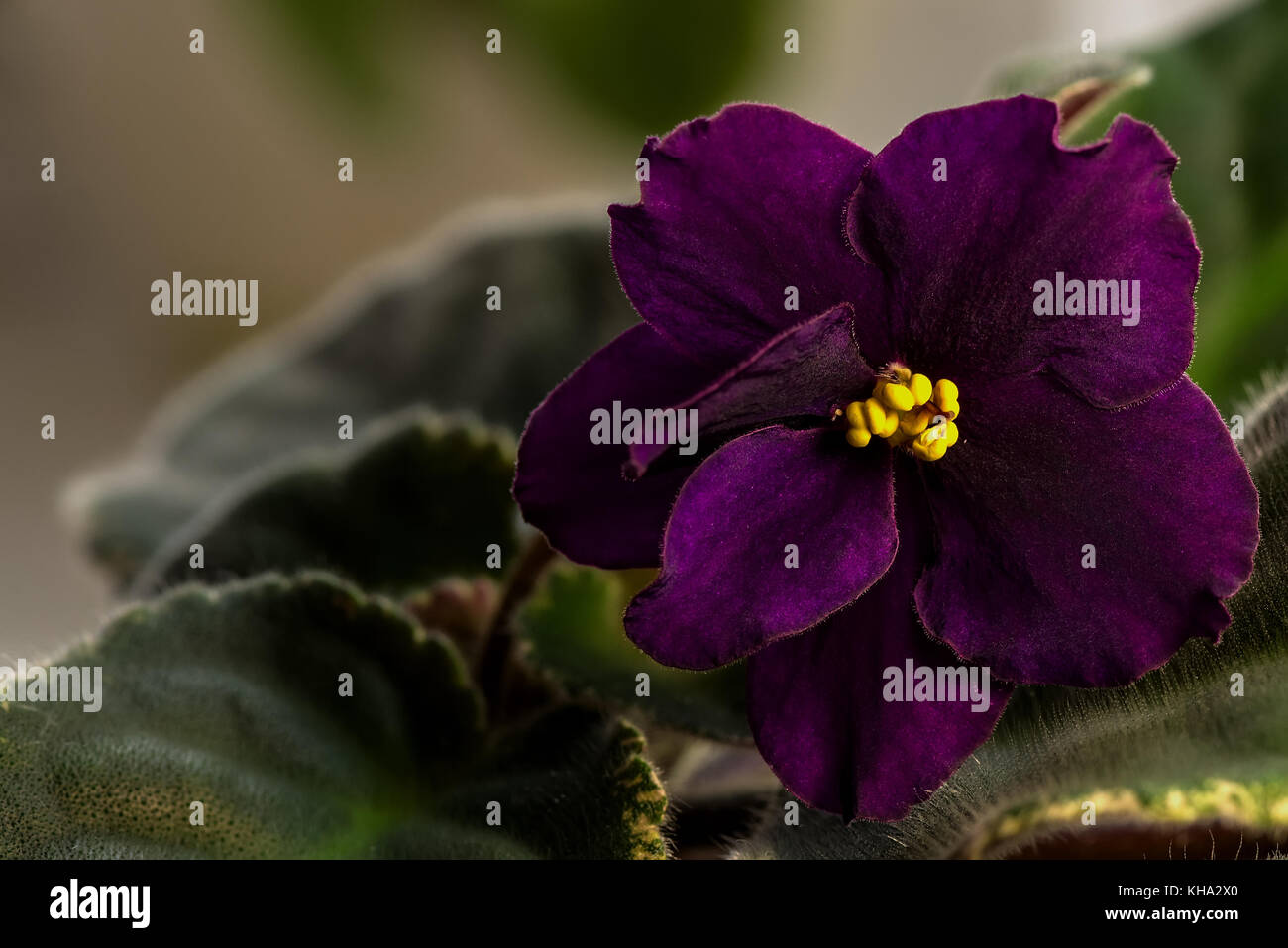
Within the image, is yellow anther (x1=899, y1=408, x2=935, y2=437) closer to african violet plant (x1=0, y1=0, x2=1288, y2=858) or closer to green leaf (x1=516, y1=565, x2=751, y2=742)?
african violet plant (x1=0, y1=0, x2=1288, y2=858)

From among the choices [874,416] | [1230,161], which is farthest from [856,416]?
[1230,161]

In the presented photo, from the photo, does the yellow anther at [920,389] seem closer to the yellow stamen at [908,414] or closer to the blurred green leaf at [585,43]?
the yellow stamen at [908,414]

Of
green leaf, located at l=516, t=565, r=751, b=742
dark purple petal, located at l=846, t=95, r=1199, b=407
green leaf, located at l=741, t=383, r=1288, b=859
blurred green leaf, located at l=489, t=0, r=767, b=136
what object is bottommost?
green leaf, located at l=741, t=383, r=1288, b=859

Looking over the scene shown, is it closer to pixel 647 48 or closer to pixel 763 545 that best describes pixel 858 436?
pixel 763 545

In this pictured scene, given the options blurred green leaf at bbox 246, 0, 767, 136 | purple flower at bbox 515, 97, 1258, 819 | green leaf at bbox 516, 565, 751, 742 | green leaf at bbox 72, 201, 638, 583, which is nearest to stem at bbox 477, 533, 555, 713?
green leaf at bbox 516, 565, 751, 742

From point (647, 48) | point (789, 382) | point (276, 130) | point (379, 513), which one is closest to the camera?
point (789, 382)
